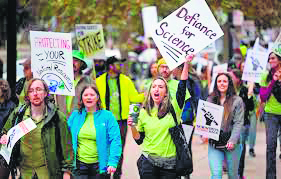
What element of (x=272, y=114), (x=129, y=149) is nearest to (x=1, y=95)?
(x=272, y=114)

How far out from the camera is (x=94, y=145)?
6.76 meters

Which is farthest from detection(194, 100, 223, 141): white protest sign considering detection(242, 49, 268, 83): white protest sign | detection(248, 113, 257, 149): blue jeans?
detection(248, 113, 257, 149): blue jeans

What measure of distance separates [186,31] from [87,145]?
6.56 ft

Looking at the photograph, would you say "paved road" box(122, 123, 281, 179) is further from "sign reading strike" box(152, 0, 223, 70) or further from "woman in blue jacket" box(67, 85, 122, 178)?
"woman in blue jacket" box(67, 85, 122, 178)

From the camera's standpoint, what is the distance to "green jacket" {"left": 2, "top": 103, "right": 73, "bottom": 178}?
6.30 m

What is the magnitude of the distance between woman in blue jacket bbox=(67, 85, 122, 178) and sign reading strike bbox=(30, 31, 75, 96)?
4.82 feet

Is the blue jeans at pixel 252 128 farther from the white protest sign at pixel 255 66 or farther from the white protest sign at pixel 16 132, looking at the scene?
the white protest sign at pixel 16 132

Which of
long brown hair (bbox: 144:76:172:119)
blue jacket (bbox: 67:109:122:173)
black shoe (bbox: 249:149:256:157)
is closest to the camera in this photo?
blue jacket (bbox: 67:109:122:173)

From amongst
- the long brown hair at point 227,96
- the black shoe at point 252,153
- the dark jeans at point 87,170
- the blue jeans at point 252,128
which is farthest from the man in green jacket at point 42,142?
the black shoe at point 252,153

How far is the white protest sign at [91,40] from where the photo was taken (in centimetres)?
990

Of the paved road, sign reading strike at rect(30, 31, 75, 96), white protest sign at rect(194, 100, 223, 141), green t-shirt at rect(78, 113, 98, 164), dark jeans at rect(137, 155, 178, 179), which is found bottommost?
the paved road

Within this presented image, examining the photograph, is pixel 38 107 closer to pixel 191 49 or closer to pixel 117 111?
pixel 191 49

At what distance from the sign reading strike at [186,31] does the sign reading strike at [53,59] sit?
110 centimetres

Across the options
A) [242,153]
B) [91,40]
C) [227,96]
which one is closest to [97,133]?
[227,96]
